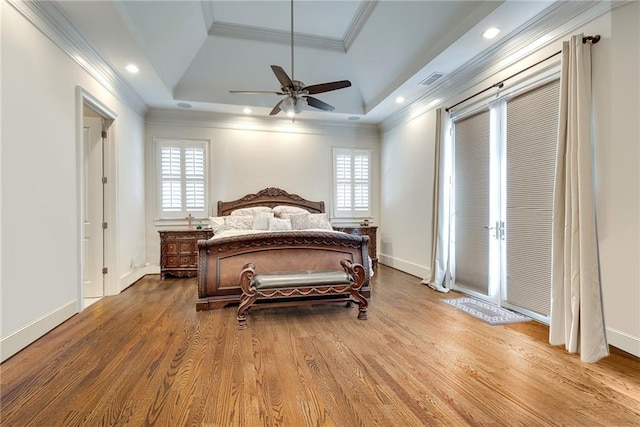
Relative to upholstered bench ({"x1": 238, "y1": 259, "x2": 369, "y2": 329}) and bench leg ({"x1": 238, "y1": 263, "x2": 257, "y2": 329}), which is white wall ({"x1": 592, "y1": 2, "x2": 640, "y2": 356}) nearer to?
upholstered bench ({"x1": 238, "y1": 259, "x2": 369, "y2": 329})

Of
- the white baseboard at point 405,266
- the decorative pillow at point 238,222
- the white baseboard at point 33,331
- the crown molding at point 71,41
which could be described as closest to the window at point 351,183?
the white baseboard at point 405,266

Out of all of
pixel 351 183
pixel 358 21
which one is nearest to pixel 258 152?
pixel 351 183

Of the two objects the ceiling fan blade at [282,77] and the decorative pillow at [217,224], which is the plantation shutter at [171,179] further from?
the ceiling fan blade at [282,77]

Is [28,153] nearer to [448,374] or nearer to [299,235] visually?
[299,235]

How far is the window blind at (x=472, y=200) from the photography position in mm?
3902

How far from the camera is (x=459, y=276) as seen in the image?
4402 millimetres

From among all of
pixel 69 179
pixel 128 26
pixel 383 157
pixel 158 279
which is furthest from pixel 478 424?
pixel 383 157

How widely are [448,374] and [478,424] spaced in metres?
0.51

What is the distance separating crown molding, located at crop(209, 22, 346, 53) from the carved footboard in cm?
337

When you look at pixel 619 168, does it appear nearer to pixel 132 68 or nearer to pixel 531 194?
pixel 531 194

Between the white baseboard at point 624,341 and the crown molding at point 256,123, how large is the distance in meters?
5.29

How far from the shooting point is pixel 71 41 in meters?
3.20

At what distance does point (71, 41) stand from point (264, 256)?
3138mm

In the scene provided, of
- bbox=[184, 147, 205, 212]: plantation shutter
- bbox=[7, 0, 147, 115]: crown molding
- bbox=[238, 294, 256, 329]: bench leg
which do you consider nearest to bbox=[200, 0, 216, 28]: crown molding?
bbox=[7, 0, 147, 115]: crown molding
